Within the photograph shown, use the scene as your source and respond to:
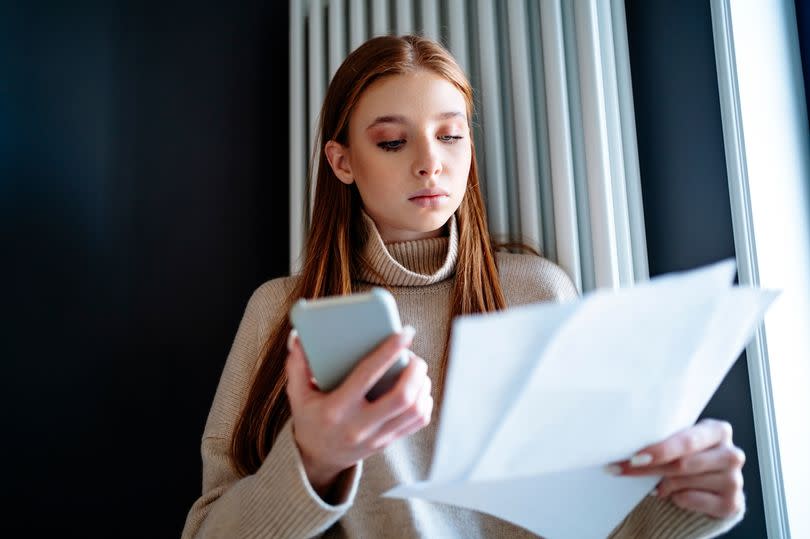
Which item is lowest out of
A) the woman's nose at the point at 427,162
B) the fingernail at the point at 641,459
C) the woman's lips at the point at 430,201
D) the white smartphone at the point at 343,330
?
the fingernail at the point at 641,459

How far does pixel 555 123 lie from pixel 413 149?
270 millimetres

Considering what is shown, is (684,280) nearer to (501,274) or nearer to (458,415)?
(458,415)

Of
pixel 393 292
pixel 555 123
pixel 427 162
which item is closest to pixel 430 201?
pixel 427 162

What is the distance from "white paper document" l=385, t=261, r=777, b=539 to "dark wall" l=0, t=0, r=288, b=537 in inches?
31.5

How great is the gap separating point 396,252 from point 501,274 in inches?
6.9

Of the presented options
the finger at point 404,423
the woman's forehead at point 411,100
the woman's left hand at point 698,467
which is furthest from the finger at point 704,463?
the woman's forehead at point 411,100

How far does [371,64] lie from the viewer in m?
1.00

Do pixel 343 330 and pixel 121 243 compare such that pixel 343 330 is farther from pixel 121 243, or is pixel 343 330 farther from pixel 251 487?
pixel 121 243

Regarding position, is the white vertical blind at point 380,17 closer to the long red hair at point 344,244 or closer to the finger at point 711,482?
the long red hair at point 344,244

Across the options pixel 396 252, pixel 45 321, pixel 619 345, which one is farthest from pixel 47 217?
pixel 619 345

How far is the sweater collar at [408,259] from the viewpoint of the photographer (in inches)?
39.6

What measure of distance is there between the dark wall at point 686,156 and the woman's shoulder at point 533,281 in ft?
0.48

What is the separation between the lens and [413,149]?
0.93 meters

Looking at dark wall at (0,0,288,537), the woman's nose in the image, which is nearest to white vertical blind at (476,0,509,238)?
the woman's nose
